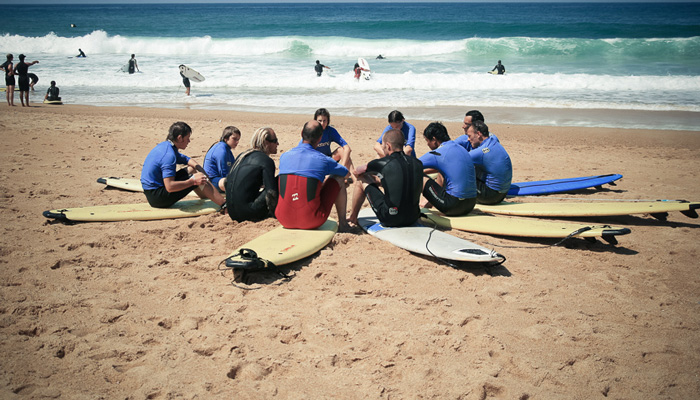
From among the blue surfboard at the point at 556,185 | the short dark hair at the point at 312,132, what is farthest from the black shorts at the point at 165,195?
the blue surfboard at the point at 556,185

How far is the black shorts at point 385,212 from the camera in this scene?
5.36 m

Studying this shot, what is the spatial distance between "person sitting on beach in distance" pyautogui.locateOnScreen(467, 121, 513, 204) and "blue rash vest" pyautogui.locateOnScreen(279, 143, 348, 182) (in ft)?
7.06

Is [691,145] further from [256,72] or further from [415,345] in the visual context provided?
[256,72]

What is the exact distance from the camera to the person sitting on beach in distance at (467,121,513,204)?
6.27 metres

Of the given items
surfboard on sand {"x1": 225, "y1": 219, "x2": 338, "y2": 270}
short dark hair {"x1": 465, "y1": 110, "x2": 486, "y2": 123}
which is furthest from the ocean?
surfboard on sand {"x1": 225, "y1": 219, "x2": 338, "y2": 270}

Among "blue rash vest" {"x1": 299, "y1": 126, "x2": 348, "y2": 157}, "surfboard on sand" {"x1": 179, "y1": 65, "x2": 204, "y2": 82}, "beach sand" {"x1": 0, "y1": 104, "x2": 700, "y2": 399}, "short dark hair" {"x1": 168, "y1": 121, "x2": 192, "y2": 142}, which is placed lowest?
"beach sand" {"x1": 0, "y1": 104, "x2": 700, "y2": 399}

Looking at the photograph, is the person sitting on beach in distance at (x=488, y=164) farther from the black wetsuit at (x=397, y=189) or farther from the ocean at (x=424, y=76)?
the ocean at (x=424, y=76)

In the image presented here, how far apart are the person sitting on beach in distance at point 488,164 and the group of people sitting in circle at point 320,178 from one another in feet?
0.04

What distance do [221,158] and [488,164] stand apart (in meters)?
3.52

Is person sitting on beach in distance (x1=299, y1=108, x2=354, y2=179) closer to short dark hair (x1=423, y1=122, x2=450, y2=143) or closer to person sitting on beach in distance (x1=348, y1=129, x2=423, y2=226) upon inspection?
short dark hair (x1=423, y1=122, x2=450, y2=143)

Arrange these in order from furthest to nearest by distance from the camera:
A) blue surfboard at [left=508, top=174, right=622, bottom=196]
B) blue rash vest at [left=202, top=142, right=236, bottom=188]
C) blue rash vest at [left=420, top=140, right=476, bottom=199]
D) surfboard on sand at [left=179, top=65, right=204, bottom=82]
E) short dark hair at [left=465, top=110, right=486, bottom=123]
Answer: surfboard on sand at [left=179, top=65, right=204, bottom=82] → blue surfboard at [left=508, top=174, right=622, bottom=196] → short dark hair at [left=465, top=110, right=486, bottom=123] → blue rash vest at [left=202, top=142, right=236, bottom=188] → blue rash vest at [left=420, top=140, right=476, bottom=199]

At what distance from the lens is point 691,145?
406 inches

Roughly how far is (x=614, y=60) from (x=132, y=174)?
27.0m

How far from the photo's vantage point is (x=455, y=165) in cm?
581
